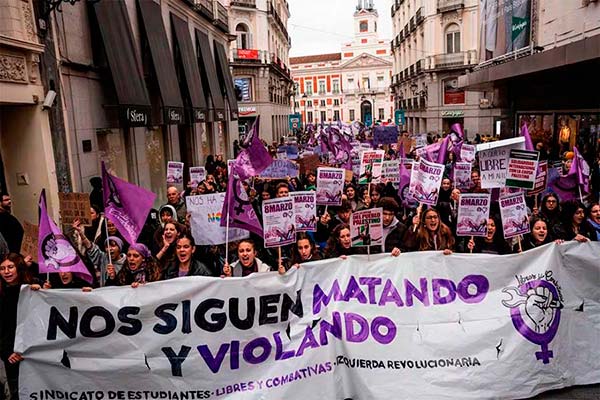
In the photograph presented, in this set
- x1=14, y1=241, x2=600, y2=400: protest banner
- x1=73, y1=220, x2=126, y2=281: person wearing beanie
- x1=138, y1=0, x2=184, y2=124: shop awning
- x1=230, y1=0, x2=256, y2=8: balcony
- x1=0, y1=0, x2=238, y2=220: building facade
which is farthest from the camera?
x1=230, y1=0, x2=256, y2=8: balcony

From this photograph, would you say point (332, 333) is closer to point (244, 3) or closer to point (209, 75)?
point (209, 75)

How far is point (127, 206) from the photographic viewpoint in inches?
207

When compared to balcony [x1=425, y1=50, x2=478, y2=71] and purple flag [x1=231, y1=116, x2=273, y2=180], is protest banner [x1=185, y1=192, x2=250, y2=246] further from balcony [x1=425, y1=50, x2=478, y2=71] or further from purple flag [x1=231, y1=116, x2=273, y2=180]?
balcony [x1=425, y1=50, x2=478, y2=71]

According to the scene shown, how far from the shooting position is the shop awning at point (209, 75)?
19781 millimetres

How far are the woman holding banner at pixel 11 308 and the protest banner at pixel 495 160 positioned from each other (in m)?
5.01

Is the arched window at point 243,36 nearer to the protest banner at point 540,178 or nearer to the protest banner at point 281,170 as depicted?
the protest banner at point 281,170

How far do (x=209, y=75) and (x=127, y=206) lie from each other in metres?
15.9

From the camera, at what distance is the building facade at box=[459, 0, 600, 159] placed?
12.0 m

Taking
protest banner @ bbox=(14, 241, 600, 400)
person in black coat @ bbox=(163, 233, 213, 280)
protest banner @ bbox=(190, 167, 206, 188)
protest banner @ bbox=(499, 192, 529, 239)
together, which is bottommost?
protest banner @ bbox=(14, 241, 600, 400)

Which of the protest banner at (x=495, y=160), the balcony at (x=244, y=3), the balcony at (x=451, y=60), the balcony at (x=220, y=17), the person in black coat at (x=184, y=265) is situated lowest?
the person in black coat at (x=184, y=265)

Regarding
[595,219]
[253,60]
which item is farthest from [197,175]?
[253,60]

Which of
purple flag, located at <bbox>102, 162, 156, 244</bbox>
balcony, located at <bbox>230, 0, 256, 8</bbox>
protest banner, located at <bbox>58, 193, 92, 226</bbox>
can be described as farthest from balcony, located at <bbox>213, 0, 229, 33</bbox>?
purple flag, located at <bbox>102, 162, 156, 244</bbox>

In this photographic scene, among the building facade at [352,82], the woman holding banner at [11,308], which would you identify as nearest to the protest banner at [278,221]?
the woman holding banner at [11,308]

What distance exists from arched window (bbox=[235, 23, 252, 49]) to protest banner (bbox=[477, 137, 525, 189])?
1565 inches
